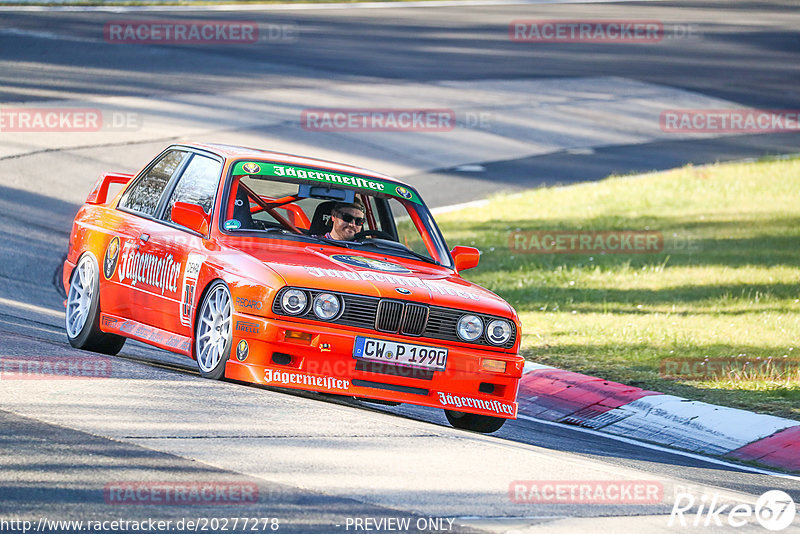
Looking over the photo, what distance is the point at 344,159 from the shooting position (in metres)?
21.5

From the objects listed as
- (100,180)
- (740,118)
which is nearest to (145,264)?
(100,180)

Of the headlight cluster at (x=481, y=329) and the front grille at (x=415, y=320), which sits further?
the headlight cluster at (x=481, y=329)

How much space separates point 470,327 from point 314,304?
1047mm

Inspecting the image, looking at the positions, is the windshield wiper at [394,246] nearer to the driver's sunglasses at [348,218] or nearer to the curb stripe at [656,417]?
the driver's sunglasses at [348,218]

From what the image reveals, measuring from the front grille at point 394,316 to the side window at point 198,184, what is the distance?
1.51m

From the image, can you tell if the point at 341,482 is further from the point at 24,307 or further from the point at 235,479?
the point at 24,307

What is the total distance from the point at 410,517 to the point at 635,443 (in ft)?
13.2

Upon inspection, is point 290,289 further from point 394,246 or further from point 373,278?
point 394,246

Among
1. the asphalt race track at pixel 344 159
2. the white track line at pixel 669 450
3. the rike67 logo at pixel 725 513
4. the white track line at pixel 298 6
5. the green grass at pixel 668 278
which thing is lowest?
the white track line at pixel 669 450

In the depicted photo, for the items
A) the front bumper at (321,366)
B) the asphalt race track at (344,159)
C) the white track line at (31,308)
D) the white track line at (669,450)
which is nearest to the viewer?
the asphalt race track at (344,159)

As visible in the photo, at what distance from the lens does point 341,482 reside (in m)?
6.34

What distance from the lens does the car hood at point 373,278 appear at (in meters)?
8.09

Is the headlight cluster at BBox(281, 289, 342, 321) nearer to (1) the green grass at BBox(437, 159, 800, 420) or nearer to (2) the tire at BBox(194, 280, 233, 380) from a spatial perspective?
(2) the tire at BBox(194, 280, 233, 380)

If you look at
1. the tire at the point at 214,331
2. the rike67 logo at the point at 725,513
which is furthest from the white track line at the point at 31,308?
the rike67 logo at the point at 725,513
